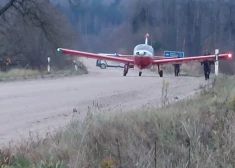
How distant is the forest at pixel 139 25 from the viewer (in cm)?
3619

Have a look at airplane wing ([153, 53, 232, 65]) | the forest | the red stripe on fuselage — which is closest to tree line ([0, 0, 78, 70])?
the forest

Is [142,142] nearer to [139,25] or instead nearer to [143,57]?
[143,57]

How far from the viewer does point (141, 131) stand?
746cm

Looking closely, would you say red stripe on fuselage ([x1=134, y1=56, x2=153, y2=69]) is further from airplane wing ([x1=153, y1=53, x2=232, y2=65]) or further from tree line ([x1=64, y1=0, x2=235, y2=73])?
tree line ([x1=64, y1=0, x2=235, y2=73])

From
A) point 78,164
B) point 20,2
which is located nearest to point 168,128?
point 78,164

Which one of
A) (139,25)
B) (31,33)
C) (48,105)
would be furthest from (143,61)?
(139,25)

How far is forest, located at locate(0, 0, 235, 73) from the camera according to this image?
36.2 meters

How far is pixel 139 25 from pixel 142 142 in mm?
46856

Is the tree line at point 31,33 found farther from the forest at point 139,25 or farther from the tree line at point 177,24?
the tree line at point 177,24

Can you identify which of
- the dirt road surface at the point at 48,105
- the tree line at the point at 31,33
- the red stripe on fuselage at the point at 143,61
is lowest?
the dirt road surface at the point at 48,105

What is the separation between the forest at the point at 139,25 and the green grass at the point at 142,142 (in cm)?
2546

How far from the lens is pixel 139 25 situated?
53469 mm

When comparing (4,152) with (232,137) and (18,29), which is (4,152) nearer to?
(232,137)

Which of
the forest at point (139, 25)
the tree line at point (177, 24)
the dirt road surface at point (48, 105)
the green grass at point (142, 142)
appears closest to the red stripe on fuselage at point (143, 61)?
the forest at point (139, 25)
